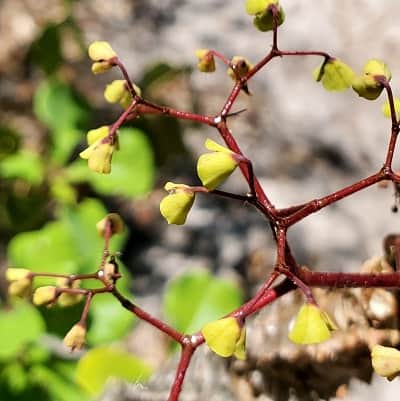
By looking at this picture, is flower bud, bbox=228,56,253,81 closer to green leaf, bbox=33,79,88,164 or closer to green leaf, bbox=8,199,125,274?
green leaf, bbox=8,199,125,274

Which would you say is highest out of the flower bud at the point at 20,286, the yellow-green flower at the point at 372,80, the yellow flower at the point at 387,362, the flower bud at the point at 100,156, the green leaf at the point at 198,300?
the yellow-green flower at the point at 372,80

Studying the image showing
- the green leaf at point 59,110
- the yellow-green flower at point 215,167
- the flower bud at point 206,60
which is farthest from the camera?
the green leaf at point 59,110

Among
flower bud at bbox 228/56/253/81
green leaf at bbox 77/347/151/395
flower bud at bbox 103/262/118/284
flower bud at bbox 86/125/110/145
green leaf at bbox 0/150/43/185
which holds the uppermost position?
green leaf at bbox 0/150/43/185

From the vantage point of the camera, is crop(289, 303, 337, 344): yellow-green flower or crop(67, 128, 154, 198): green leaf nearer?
crop(289, 303, 337, 344): yellow-green flower

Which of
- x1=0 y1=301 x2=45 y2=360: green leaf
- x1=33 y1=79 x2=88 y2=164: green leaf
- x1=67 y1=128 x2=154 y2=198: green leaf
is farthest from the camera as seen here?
x1=33 y1=79 x2=88 y2=164: green leaf

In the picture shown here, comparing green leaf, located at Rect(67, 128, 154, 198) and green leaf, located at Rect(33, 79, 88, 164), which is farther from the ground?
green leaf, located at Rect(33, 79, 88, 164)

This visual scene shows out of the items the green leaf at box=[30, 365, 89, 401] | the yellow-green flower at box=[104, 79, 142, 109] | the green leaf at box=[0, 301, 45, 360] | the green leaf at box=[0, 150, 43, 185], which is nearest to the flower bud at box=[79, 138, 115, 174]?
the yellow-green flower at box=[104, 79, 142, 109]

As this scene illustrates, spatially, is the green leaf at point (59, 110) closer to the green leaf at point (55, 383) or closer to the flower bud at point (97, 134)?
the green leaf at point (55, 383)

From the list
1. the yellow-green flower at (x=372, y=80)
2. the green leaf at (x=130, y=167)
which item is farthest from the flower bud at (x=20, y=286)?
the green leaf at (x=130, y=167)
